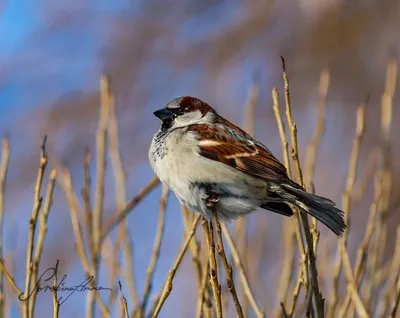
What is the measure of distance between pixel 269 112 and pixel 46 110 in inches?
48.3

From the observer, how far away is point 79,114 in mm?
3879

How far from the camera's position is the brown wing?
67.2 inches

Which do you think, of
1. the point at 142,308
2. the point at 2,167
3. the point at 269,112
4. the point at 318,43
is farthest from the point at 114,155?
the point at 318,43

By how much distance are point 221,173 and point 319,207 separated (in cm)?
27

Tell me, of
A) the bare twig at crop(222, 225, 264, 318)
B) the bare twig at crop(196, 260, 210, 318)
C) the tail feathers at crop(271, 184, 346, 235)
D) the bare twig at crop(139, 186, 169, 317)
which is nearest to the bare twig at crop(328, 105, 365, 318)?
the tail feathers at crop(271, 184, 346, 235)

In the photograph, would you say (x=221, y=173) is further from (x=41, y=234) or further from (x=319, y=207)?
(x=41, y=234)

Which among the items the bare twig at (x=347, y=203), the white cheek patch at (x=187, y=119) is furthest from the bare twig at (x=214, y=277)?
the white cheek patch at (x=187, y=119)

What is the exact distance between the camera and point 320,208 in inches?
60.5

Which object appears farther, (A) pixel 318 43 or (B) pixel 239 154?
(A) pixel 318 43

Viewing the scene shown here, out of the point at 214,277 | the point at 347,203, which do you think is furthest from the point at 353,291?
the point at 347,203

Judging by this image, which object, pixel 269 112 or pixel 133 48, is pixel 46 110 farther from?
pixel 269 112

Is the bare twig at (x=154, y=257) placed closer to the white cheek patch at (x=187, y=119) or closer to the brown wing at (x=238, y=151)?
the brown wing at (x=238, y=151)

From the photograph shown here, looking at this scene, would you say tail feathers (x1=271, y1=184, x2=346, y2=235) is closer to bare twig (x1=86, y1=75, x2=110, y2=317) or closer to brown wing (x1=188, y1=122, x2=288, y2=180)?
brown wing (x1=188, y1=122, x2=288, y2=180)

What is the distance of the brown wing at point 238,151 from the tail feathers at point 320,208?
104 mm
